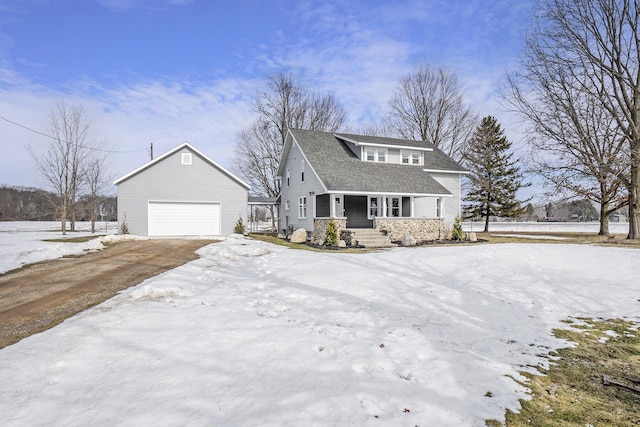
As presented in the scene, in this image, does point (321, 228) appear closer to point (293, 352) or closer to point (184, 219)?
point (184, 219)

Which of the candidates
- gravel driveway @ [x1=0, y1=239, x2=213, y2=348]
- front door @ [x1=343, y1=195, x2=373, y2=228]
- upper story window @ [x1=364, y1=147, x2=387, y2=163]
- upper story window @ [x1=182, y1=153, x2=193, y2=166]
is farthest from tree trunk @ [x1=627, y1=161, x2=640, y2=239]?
upper story window @ [x1=182, y1=153, x2=193, y2=166]

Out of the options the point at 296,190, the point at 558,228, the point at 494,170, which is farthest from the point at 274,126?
the point at 558,228

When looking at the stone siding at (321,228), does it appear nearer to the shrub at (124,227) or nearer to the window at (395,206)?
the window at (395,206)

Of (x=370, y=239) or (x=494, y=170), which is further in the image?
(x=494, y=170)

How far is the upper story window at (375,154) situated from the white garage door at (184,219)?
33.5 ft

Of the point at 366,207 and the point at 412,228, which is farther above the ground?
the point at 366,207

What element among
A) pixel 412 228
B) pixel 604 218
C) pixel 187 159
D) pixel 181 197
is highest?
pixel 187 159

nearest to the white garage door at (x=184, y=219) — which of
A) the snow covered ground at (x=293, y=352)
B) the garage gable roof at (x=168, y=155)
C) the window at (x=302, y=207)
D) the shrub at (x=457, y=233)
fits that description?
the garage gable roof at (x=168, y=155)

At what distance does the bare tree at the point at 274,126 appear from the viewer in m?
31.9

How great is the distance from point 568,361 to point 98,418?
4.84 meters

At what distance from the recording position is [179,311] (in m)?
5.29

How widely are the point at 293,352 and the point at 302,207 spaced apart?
1837cm

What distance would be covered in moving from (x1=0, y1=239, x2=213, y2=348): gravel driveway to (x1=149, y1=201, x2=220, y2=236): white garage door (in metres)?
8.44

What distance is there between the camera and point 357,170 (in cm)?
2064
